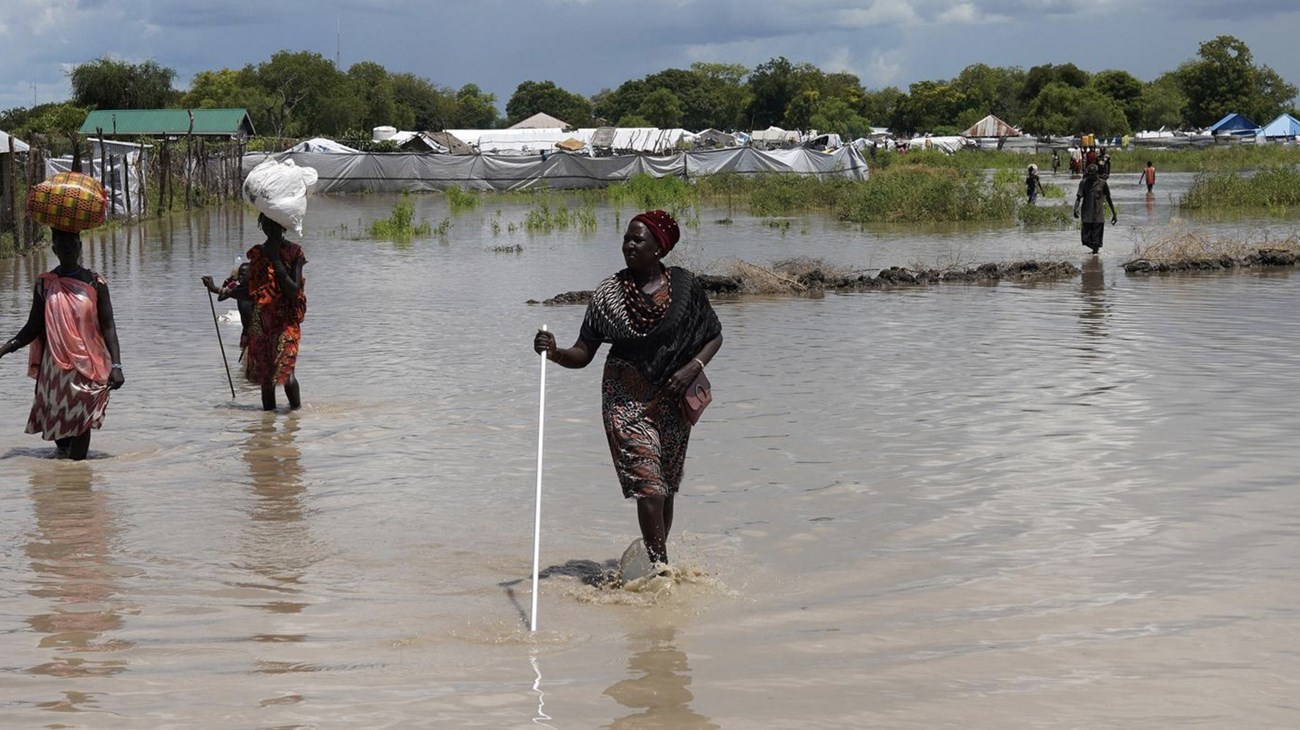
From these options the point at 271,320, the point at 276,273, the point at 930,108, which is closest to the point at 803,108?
the point at 930,108

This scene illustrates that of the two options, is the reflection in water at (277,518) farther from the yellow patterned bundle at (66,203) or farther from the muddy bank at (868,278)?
the muddy bank at (868,278)

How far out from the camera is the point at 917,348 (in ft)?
44.4

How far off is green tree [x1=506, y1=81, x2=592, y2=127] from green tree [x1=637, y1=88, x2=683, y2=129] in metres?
24.6

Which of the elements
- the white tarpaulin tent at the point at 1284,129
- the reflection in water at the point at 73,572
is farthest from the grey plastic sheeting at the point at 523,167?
the white tarpaulin tent at the point at 1284,129

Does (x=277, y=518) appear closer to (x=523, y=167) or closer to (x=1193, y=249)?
(x=1193, y=249)

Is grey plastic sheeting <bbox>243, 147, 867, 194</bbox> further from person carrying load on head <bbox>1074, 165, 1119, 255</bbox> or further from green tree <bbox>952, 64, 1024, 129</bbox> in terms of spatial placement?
green tree <bbox>952, 64, 1024, 129</bbox>

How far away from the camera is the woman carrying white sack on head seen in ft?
32.3

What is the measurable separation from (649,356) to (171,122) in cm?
7708

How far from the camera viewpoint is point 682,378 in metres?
6.03

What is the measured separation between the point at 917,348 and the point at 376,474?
6.13 m

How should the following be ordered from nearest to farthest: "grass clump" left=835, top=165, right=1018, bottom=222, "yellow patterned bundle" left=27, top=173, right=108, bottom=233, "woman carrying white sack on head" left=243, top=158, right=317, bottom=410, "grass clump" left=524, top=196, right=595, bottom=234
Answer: "yellow patterned bundle" left=27, top=173, right=108, bottom=233, "woman carrying white sack on head" left=243, top=158, right=317, bottom=410, "grass clump" left=524, top=196, right=595, bottom=234, "grass clump" left=835, top=165, right=1018, bottom=222

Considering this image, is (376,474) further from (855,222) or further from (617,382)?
(855,222)

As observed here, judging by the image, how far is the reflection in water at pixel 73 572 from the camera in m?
5.50

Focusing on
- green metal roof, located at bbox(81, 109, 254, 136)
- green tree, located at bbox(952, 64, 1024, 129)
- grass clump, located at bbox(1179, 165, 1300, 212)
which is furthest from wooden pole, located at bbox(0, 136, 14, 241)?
green tree, located at bbox(952, 64, 1024, 129)
